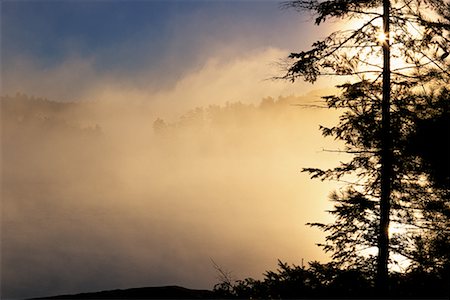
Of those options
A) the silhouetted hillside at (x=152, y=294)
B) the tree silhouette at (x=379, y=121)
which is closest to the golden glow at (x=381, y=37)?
the tree silhouette at (x=379, y=121)

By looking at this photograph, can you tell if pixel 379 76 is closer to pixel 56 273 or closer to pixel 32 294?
pixel 32 294

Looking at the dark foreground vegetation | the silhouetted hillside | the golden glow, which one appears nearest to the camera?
the dark foreground vegetation

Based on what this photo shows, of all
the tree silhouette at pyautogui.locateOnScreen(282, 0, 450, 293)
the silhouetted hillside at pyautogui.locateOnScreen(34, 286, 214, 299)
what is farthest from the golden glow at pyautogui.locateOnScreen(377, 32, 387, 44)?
the silhouetted hillside at pyautogui.locateOnScreen(34, 286, 214, 299)

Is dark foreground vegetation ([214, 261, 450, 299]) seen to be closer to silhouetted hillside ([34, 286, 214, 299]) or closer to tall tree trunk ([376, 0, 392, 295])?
tall tree trunk ([376, 0, 392, 295])

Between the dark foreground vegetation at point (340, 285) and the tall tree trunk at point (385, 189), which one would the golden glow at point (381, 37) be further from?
the dark foreground vegetation at point (340, 285)

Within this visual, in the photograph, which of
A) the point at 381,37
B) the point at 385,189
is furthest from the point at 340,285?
the point at 381,37

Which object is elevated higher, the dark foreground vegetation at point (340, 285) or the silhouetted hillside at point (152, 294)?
the dark foreground vegetation at point (340, 285)

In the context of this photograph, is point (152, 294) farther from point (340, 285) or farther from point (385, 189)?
point (385, 189)

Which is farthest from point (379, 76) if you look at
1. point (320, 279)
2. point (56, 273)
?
point (56, 273)

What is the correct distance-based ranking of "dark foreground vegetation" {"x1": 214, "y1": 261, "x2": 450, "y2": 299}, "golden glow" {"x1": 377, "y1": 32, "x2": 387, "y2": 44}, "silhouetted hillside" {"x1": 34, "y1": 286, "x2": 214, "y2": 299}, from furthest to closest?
"silhouetted hillside" {"x1": 34, "y1": 286, "x2": 214, "y2": 299} < "golden glow" {"x1": 377, "y1": 32, "x2": 387, "y2": 44} < "dark foreground vegetation" {"x1": 214, "y1": 261, "x2": 450, "y2": 299}

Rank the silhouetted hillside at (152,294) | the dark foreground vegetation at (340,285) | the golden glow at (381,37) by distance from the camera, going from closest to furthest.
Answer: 1. the dark foreground vegetation at (340,285)
2. the golden glow at (381,37)
3. the silhouetted hillside at (152,294)

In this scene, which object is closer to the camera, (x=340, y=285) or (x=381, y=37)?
(x=381, y=37)

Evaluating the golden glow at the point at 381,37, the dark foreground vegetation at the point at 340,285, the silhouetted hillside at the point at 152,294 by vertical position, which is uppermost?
the golden glow at the point at 381,37

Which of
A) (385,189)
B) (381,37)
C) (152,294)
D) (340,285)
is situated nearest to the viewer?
(385,189)
